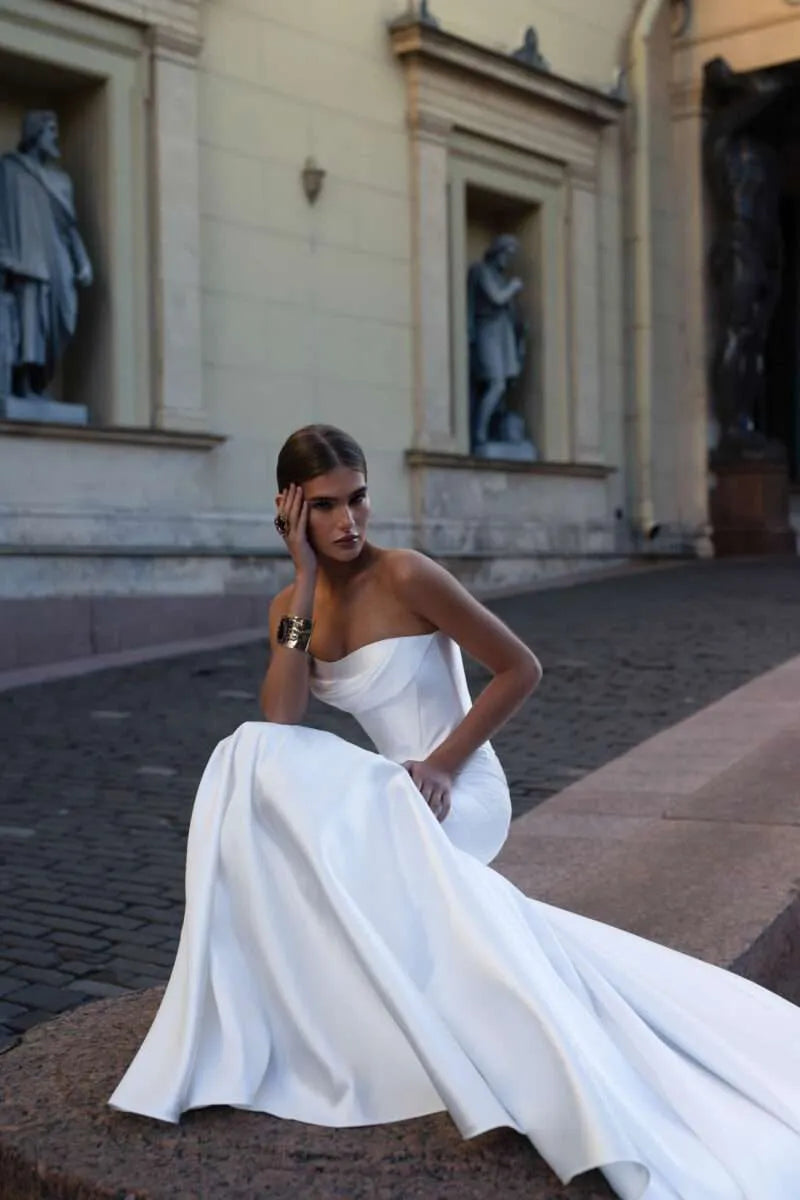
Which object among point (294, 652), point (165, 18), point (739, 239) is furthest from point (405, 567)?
point (739, 239)

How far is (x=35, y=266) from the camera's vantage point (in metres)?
10.8

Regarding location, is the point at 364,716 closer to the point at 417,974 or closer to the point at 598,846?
the point at 417,974

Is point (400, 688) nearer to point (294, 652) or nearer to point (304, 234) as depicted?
point (294, 652)

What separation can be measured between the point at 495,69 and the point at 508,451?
3.88 m

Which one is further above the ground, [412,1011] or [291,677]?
[291,677]

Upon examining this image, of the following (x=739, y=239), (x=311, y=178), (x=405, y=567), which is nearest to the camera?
(x=405, y=567)

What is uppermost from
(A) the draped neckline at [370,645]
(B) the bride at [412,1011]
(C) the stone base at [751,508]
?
(C) the stone base at [751,508]

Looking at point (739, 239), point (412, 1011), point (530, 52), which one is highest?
point (530, 52)

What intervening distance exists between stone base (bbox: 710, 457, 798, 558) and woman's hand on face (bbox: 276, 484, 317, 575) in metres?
15.5

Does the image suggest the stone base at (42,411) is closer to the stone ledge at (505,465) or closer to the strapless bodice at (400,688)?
the stone ledge at (505,465)

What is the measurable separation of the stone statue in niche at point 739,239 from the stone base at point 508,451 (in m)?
3.51

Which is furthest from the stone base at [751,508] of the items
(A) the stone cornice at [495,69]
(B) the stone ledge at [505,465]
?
(A) the stone cornice at [495,69]

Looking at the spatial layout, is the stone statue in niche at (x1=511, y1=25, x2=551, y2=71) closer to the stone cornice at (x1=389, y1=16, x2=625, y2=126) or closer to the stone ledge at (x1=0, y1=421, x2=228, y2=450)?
the stone cornice at (x1=389, y1=16, x2=625, y2=126)

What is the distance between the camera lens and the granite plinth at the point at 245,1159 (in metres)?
2.05
